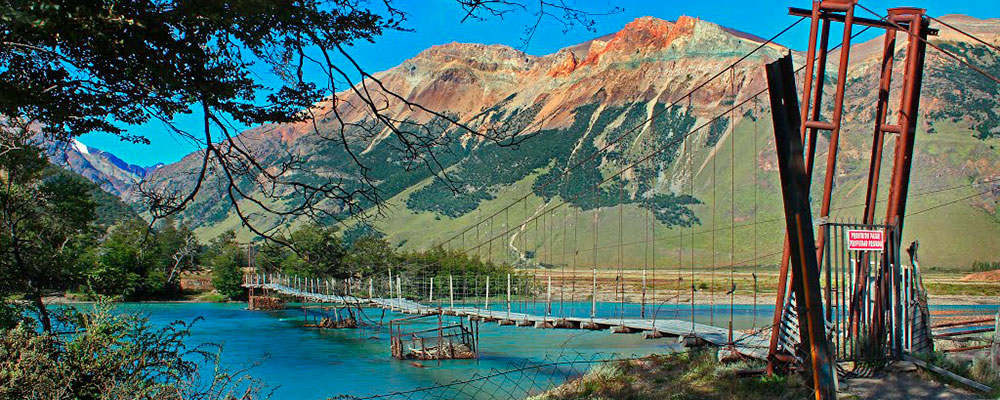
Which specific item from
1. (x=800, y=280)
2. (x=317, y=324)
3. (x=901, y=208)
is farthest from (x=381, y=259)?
(x=800, y=280)

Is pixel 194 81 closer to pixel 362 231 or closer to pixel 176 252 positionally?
pixel 176 252

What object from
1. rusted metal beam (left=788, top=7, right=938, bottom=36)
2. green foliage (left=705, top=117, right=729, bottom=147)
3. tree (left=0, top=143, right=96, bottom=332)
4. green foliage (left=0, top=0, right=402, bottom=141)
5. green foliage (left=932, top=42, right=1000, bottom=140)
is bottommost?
tree (left=0, top=143, right=96, bottom=332)

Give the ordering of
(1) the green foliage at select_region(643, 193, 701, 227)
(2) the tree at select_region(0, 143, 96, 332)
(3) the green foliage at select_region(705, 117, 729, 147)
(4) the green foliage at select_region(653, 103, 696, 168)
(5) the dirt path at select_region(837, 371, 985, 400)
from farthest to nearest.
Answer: (3) the green foliage at select_region(705, 117, 729, 147), (4) the green foliage at select_region(653, 103, 696, 168), (1) the green foliage at select_region(643, 193, 701, 227), (5) the dirt path at select_region(837, 371, 985, 400), (2) the tree at select_region(0, 143, 96, 332)

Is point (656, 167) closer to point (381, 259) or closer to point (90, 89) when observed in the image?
point (381, 259)

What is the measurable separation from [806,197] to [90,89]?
360 centimetres

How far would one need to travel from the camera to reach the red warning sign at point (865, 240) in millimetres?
6762

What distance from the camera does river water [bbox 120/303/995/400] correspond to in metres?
18.8

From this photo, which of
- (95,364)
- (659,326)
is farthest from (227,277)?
(95,364)

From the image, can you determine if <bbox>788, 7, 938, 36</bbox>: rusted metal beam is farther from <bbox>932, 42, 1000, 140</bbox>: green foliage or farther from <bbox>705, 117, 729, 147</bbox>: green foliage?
<bbox>705, 117, 729, 147</bbox>: green foliage

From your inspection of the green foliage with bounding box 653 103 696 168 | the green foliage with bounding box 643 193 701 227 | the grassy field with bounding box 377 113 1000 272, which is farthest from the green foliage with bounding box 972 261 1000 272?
the green foliage with bounding box 653 103 696 168

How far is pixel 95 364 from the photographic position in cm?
501

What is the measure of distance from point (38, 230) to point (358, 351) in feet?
60.8

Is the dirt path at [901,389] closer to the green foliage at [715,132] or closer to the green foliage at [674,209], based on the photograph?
the green foliage at [674,209]

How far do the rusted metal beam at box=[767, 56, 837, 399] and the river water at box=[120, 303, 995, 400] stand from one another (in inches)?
384
